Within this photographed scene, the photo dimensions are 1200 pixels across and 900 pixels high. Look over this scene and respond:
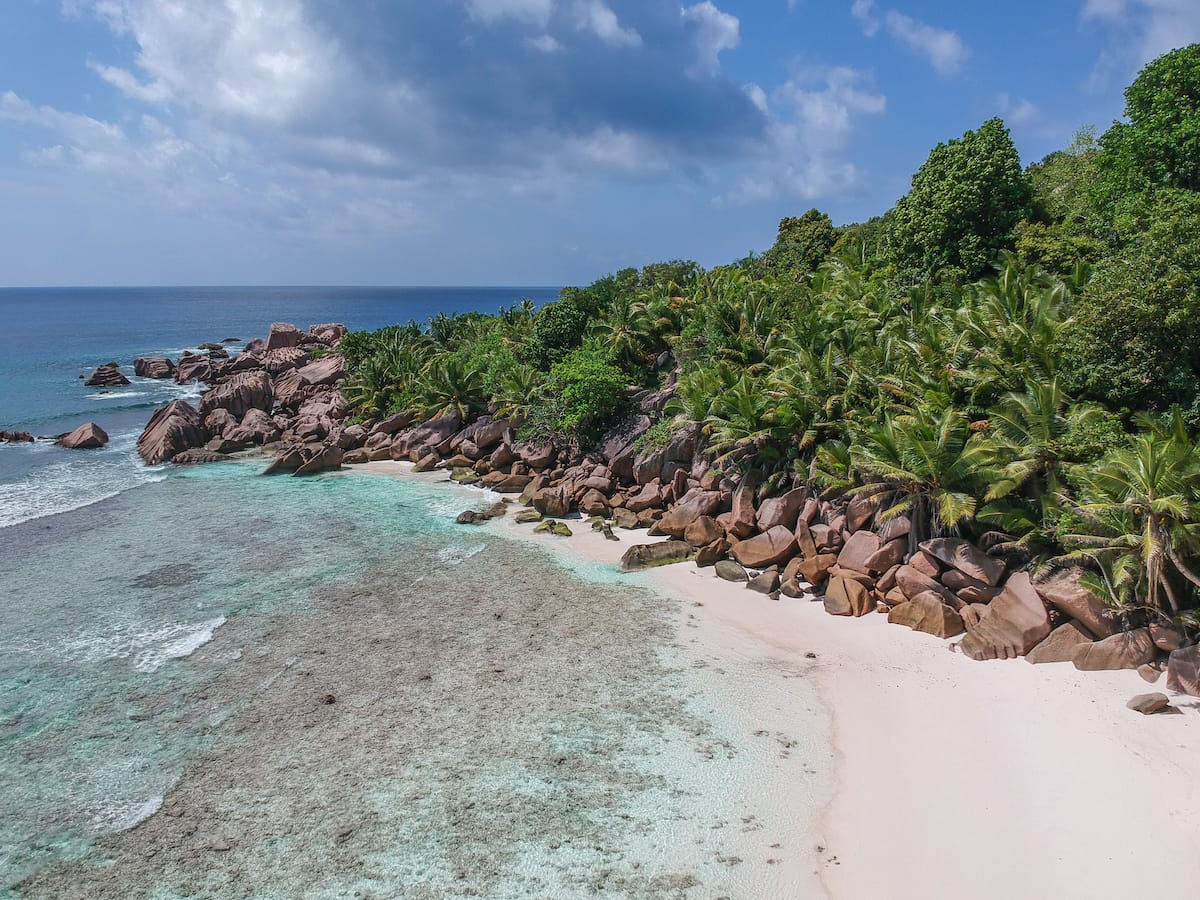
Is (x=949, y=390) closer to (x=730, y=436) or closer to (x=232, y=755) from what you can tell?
(x=730, y=436)

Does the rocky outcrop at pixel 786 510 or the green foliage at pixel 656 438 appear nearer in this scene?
the rocky outcrop at pixel 786 510

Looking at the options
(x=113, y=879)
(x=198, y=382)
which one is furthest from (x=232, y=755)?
(x=198, y=382)

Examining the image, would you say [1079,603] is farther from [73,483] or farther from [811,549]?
[73,483]

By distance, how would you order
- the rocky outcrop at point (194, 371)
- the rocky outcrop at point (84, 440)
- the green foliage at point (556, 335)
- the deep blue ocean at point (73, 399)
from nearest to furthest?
the deep blue ocean at point (73, 399) → the green foliage at point (556, 335) → the rocky outcrop at point (84, 440) → the rocky outcrop at point (194, 371)

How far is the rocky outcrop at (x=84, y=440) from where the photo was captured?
4728 centimetres

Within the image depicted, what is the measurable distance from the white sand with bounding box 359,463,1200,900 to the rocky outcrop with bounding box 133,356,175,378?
8060 cm

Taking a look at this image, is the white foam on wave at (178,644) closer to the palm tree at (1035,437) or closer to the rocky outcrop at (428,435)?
the rocky outcrop at (428,435)

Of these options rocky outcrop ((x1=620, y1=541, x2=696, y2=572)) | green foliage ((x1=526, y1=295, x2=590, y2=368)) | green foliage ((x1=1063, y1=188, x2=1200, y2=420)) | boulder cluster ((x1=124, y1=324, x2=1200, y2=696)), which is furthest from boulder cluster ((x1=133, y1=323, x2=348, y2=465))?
green foliage ((x1=1063, y1=188, x2=1200, y2=420))

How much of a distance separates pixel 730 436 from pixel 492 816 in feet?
58.7

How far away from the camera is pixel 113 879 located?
42.0 ft

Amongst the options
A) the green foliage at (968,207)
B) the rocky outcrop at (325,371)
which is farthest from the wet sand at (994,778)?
the rocky outcrop at (325,371)

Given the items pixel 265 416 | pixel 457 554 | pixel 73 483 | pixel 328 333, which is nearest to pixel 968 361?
pixel 457 554

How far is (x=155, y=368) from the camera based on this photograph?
262 ft

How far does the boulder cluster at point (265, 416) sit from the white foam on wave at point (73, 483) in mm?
1871
